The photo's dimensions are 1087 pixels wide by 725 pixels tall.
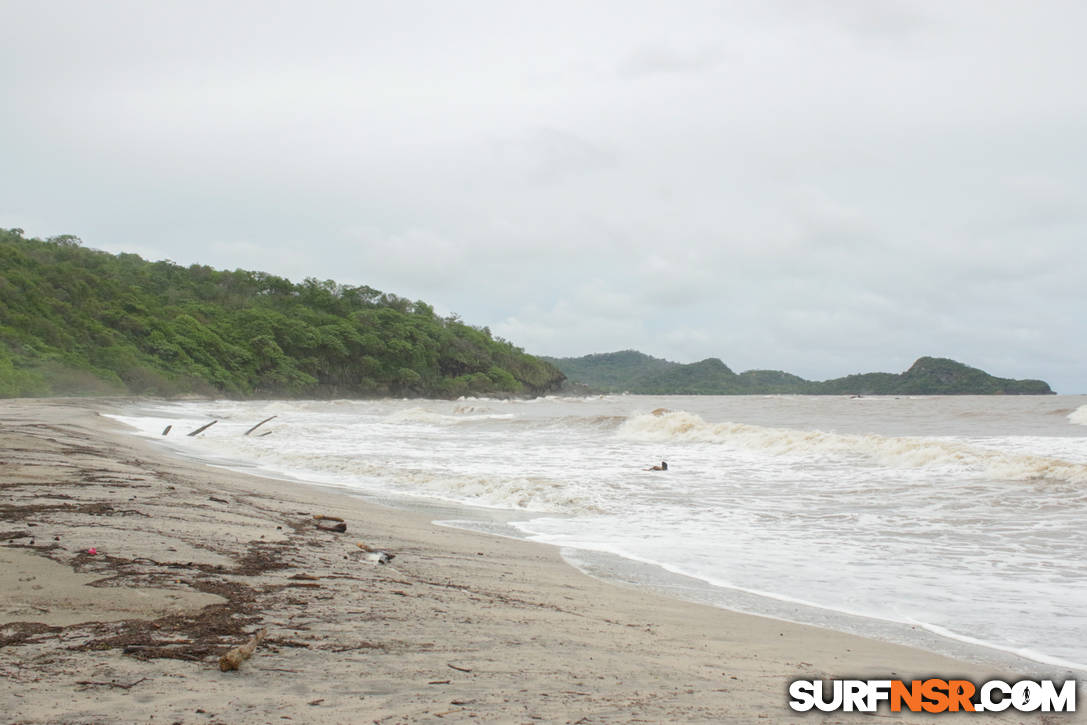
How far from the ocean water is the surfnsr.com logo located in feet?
2.50

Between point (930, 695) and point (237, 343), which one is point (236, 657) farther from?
point (237, 343)

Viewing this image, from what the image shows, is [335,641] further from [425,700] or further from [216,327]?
[216,327]

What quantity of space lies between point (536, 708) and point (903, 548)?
5.99m

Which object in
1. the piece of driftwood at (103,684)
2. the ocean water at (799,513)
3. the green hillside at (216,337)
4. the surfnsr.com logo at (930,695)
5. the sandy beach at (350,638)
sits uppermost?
the green hillside at (216,337)

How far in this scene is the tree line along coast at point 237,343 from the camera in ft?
156

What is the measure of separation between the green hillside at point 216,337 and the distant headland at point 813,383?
111 ft

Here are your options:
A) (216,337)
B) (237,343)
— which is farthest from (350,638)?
(237,343)

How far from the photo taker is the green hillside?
1857 inches

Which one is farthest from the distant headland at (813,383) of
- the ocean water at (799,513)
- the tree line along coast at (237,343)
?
the ocean water at (799,513)

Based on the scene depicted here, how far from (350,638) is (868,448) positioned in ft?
53.5

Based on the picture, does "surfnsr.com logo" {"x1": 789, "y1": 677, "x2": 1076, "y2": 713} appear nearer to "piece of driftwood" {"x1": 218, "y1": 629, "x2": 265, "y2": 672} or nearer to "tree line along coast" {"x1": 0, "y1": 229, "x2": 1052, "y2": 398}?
"piece of driftwood" {"x1": 218, "y1": 629, "x2": 265, "y2": 672}

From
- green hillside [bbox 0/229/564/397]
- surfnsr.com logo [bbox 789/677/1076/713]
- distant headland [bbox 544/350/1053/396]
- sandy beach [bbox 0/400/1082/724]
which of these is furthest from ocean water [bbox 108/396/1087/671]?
distant headland [bbox 544/350/1053/396]

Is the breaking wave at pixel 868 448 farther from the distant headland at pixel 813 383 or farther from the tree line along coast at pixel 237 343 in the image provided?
the distant headland at pixel 813 383

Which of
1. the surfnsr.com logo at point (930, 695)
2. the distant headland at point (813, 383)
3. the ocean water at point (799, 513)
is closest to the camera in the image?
the surfnsr.com logo at point (930, 695)
